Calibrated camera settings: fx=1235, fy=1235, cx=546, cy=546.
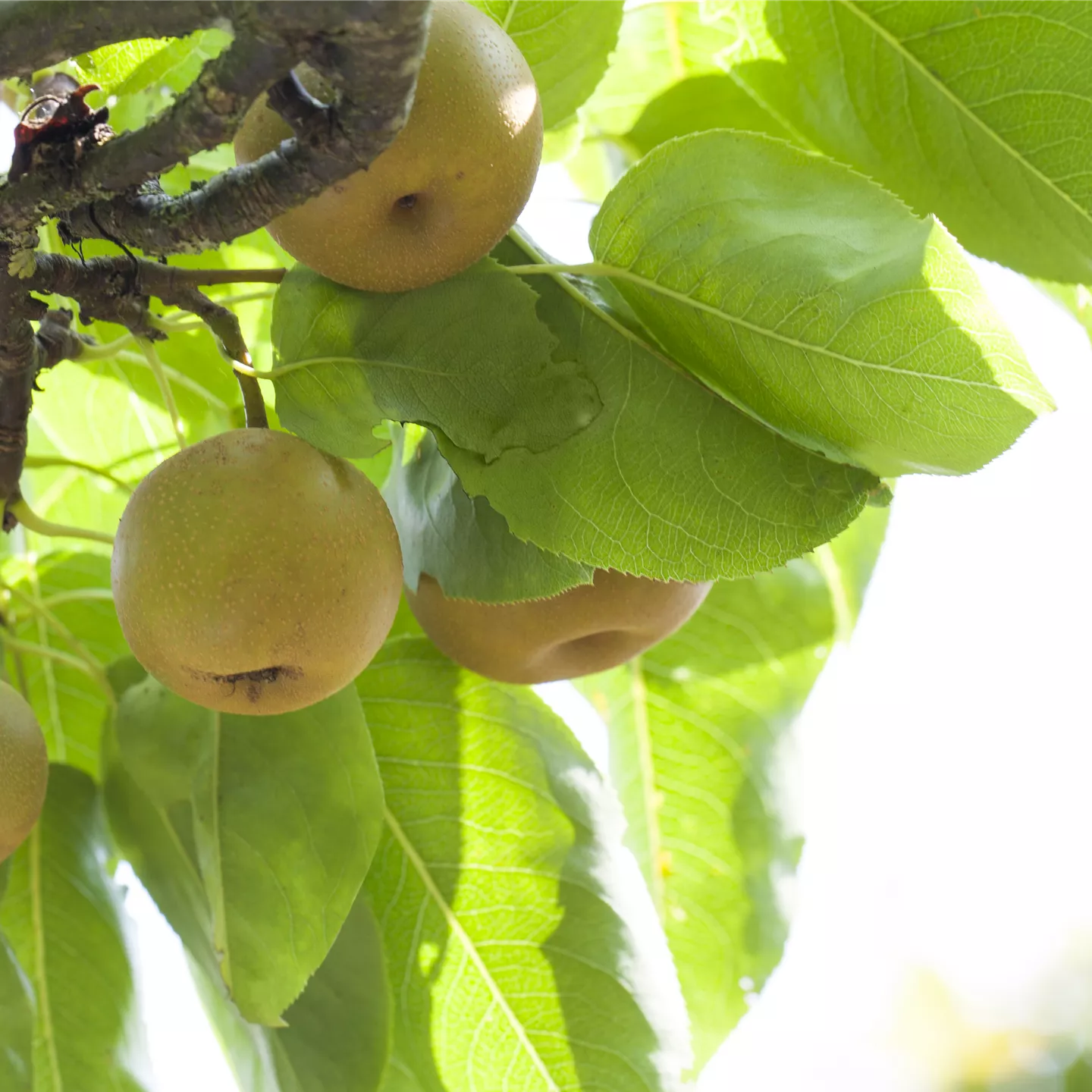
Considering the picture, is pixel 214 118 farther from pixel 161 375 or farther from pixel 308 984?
pixel 308 984

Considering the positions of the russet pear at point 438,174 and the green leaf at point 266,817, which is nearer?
the russet pear at point 438,174

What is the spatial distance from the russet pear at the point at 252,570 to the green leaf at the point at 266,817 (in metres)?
0.16

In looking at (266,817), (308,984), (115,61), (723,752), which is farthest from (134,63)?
(723,752)

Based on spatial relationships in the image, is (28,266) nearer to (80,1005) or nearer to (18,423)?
(18,423)

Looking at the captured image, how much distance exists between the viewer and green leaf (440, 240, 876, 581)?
2.50 ft

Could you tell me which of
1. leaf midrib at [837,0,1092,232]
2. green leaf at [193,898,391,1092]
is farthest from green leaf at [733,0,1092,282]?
green leaf at [193,898,391,1092]

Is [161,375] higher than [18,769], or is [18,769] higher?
[161,375]

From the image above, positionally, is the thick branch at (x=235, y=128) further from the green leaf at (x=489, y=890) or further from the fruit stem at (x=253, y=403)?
the green leaf at (x=489, y=890)

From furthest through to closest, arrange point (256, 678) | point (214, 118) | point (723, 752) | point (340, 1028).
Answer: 1. point (723, 752)
2. point (340, 1028)
3. point (256, 678)
4. point (214, 118)

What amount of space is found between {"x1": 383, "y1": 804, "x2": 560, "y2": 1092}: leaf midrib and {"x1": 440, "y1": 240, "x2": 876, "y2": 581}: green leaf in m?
0.42

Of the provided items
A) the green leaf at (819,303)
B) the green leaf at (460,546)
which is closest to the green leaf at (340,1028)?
the green leaf at (460,546)

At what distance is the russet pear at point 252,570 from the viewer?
27.8 inches

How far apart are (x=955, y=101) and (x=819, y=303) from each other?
0.33 meters

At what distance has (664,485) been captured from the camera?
30.6 inches
